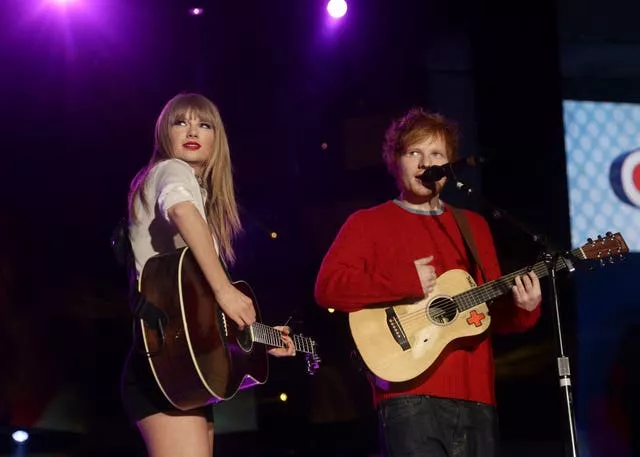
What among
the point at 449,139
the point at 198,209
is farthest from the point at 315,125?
the point at 198,209

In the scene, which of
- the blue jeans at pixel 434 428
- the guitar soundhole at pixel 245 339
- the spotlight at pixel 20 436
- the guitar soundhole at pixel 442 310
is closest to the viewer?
the guitar soundhole at pixel 245 339

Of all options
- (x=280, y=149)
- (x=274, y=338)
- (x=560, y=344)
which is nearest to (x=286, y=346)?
(x=274, y=338)

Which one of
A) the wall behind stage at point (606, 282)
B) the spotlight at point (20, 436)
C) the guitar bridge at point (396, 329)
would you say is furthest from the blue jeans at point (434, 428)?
the wall behind stage at point (606, 282)

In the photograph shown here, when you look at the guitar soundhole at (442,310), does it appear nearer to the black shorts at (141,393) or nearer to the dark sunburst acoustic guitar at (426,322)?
the dark sunburst acoustic guitar at (426,322)

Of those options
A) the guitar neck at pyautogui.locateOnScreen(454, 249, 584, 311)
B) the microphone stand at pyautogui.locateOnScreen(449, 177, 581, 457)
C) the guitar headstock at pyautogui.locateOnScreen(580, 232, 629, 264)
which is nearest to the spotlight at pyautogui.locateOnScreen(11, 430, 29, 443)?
the guitar neck at pyautogui.locateOnScreen(454, 249, 584, 311)

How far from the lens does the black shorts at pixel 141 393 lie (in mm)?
3107

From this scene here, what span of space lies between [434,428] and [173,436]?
40.6 inches

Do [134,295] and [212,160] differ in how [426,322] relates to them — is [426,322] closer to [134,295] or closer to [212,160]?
[212,160]

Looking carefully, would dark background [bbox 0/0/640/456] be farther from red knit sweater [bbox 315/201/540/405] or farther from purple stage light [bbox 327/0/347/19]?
red knit sweater [bbox 315/201/540/405]

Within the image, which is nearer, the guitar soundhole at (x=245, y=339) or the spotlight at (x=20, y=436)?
the guitar soundhole at (x=245, y=339)

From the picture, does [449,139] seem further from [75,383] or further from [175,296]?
[75,383]

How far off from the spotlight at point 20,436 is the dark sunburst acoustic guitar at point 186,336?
2158 mm

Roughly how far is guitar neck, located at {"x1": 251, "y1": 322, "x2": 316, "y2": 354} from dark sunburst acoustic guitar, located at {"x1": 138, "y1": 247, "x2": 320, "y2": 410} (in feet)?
0.84

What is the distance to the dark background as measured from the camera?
204 inches
